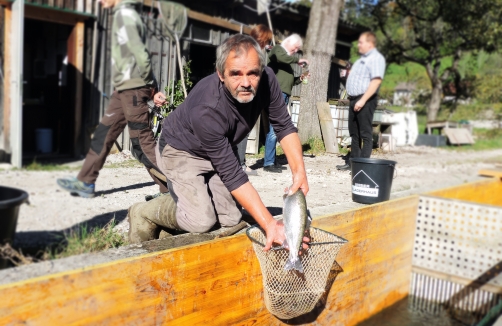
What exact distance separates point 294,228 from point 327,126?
1497 mm

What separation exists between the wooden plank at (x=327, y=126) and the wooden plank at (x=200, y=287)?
524 millimetres

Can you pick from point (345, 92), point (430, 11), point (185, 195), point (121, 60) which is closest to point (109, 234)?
point (185, 195)

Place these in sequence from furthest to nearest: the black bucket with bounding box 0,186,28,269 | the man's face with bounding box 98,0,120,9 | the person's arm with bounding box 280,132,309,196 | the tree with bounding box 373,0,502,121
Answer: the tree with bounding box 373,0,502,121, the person's arm with bounding box 280,132,309,196, the man's face with bounding box 98,0,120,9, the black bucket with bounding box 0,186,28,269

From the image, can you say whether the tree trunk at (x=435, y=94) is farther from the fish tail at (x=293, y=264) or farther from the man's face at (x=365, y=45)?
the fish tail at (x=293, y=264)

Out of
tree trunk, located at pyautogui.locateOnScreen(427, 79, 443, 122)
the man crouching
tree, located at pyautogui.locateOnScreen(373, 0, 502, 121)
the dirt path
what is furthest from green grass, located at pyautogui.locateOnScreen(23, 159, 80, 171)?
tree trunk, located at pyautogui.locateOnScreen(427, 79, 443, 122)

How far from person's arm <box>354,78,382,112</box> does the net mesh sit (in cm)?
205

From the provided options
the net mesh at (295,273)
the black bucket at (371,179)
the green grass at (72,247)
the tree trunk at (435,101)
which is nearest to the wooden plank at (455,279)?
the black bucket at (371,179)

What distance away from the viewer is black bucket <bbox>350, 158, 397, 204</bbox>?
3.63 metres

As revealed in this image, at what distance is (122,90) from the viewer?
1976 mm

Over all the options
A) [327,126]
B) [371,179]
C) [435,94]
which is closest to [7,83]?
[327,126]

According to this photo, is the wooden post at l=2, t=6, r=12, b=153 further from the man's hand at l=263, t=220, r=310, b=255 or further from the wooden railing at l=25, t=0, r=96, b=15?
the man's hand at l=263, t=220, r=310, b=255

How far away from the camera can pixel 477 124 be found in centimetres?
1694

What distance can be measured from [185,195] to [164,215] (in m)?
0.21

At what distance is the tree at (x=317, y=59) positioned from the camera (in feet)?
10.8
